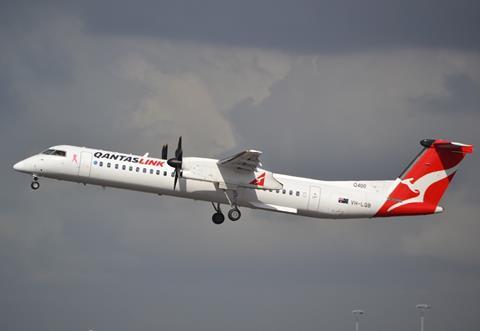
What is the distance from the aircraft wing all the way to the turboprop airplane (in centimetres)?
4

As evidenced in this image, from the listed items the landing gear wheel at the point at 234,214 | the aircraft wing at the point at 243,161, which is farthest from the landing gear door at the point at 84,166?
the landing gear wheel at the point at 234,214

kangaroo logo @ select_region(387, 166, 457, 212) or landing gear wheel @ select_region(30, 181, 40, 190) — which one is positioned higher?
kangaroo logo @ select_region(387, 166, 457, 212)

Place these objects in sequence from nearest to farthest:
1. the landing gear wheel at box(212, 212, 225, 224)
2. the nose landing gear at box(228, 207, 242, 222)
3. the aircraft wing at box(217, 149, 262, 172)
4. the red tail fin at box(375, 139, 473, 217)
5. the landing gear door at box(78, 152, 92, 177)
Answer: the aircraft wing at box(217, 149, 262, 172), the landing gear door at box(78, 152, 92, 177), the nose landing gear at box(228, 207, 242, 222), the landing gear wheel at box(212, 212, 225, 224), the red tail fin at box(375, 139, 473, 217)

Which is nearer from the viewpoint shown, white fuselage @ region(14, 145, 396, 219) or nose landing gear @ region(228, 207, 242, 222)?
white fuselage @ region(14, 145, 396, 219)

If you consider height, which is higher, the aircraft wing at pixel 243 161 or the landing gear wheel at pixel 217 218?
the aircraft wing at pixel 243 161

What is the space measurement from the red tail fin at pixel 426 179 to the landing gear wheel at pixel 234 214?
6802mm

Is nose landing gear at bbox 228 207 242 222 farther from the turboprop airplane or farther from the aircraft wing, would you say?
the aircraft wing

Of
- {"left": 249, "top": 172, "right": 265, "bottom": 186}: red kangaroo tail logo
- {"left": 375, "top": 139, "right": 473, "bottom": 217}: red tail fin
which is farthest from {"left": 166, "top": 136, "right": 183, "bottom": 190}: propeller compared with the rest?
{"left": 375, "top": 139, "right": 473, "bottom": 217}: red tail fin

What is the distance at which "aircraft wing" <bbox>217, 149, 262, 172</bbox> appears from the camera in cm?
4291

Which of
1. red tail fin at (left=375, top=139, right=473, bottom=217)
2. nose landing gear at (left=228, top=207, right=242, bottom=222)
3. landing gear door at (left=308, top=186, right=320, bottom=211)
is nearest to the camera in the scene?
nose landing gear at (left=228, top=207, right=242, bottom=222)

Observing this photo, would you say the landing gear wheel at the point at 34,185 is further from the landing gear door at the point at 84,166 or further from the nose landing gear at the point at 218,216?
the nose landing gear at the point at 218,216

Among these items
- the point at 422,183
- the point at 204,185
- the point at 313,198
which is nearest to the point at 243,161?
the point at 204,185

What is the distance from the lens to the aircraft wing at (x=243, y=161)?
4291 cm

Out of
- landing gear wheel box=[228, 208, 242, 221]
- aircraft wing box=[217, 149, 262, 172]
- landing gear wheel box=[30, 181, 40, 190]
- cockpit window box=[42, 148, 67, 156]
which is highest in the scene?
cockpit window box=[42, 148, 67, 156]
